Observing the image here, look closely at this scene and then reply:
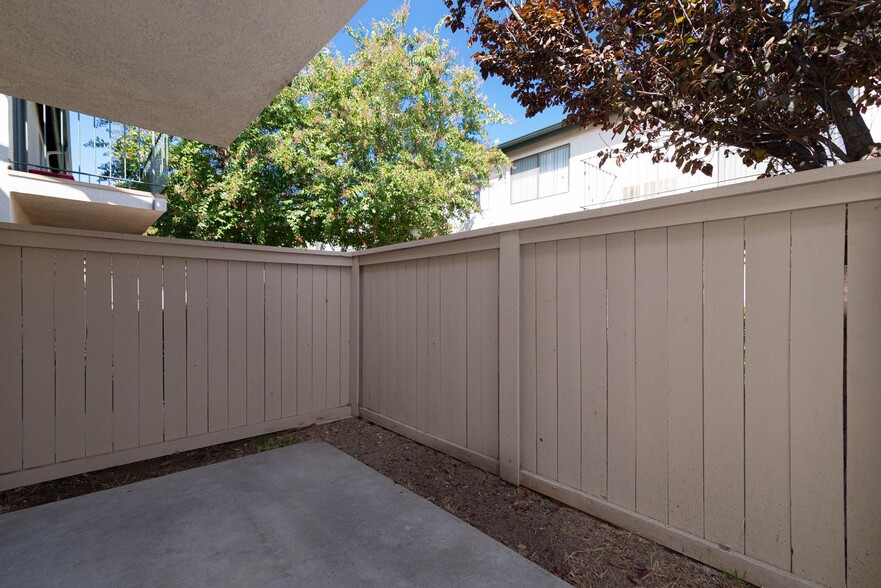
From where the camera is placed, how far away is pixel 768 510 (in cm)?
160

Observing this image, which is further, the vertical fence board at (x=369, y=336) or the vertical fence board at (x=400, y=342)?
the vertical fence board at (x=369, y=336)

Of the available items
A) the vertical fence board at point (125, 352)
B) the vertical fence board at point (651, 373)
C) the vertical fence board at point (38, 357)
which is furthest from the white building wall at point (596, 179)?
the vertical fence board at point (38, 357)

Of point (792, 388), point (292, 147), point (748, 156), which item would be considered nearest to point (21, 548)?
point (792, 388)

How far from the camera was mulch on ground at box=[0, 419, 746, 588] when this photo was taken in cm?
175

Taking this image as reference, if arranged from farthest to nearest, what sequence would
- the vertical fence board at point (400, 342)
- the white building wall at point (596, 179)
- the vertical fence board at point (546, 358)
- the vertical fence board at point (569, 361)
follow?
the white building wall at point (596, 179) → the vertical fence board at point (400, 342) → the vertical fence board at point (546, 358) → the vertical fence board at point (569, 361)

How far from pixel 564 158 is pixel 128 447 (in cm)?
882

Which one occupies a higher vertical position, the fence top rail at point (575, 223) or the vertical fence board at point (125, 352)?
the fence top rail at point (575, 223)

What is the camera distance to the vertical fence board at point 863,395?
138 cm

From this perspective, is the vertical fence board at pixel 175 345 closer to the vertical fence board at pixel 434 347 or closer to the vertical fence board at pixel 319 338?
the vertical fence board at pixel 319 338

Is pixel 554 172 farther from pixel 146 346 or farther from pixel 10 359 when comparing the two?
pixel 10 359

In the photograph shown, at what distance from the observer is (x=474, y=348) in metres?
2.87

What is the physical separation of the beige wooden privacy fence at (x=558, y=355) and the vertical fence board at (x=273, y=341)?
0.02m

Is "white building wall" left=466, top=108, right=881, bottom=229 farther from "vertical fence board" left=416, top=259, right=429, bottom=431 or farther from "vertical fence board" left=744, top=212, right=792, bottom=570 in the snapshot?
"vertical fence board" left=744, top=212, right=792, bottom=570

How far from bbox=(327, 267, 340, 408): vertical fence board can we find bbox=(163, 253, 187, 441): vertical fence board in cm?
118
